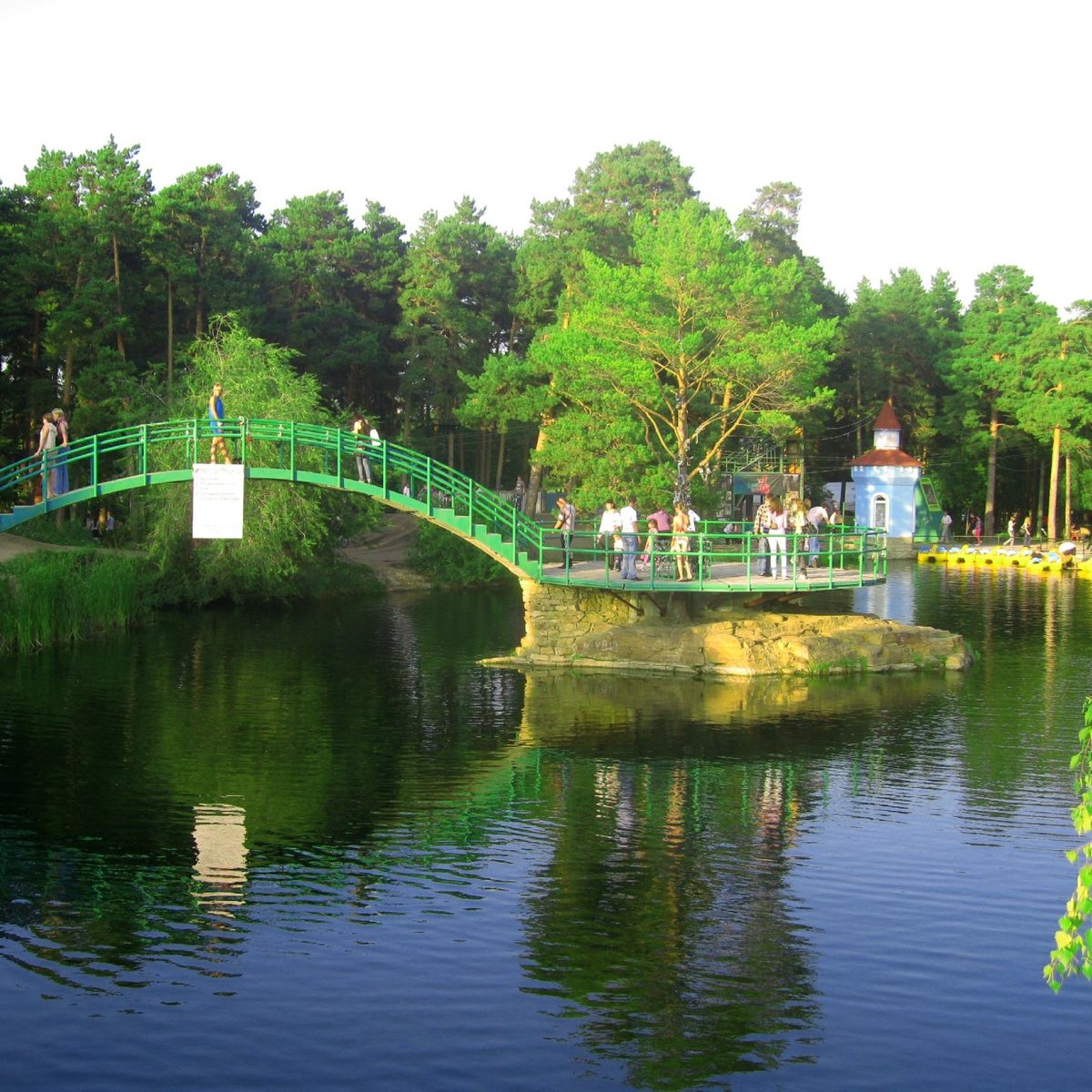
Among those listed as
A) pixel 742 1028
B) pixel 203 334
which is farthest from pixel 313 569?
pixel 742 1028

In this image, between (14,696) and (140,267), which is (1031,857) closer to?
(14,696)

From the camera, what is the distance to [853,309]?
8356cm

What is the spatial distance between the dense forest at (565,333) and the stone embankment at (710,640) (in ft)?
50.2

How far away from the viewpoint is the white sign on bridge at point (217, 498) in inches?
1139

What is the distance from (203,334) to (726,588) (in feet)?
101

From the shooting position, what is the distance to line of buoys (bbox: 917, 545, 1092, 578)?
60.9m

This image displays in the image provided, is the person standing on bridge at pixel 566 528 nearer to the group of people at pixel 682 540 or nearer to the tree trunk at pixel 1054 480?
the group of people at pixel 682 540

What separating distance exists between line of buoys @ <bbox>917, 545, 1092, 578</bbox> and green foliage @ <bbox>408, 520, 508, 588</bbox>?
25303 millimetres

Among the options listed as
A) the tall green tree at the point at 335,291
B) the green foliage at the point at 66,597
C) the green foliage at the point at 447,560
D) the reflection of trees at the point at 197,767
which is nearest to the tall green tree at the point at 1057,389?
the tall green tree at the point at 335,291

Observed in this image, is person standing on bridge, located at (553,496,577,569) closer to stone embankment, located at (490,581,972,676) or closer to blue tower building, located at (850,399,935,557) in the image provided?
stone embankment, located at (490,581,972,676)

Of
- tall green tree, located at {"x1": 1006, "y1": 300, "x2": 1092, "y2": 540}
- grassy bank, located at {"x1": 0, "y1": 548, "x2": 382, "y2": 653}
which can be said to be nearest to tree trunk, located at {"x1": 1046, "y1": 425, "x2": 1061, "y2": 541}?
tall green tree, located at {"x1": 1006, "y1": 300, "x2": 1092, "y2": 540}

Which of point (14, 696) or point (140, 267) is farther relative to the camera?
point (140, 267)

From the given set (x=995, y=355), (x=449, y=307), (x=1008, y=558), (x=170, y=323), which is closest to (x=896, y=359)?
(x=995, y=355)

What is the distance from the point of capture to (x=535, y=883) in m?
15.2
